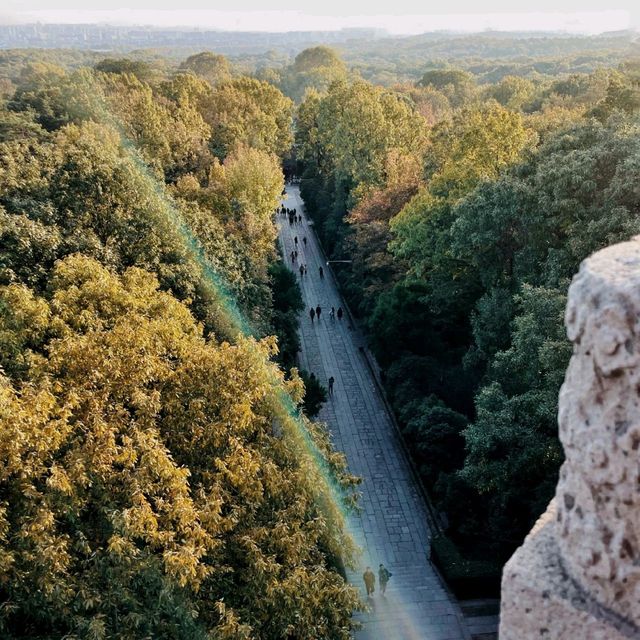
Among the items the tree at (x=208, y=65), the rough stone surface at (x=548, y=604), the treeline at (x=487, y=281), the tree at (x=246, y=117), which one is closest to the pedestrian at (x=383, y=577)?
the treeline at (x=487, y=281)

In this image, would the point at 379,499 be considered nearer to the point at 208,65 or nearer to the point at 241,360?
the point at 241,360

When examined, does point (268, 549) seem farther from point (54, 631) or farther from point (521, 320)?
point (521, 320)

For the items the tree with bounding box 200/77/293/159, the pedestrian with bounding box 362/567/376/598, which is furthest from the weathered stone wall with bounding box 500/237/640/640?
the tree with bounding box 200/77/293/159

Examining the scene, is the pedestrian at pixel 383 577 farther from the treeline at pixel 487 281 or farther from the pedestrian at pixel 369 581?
the treeline at pixel 487 281

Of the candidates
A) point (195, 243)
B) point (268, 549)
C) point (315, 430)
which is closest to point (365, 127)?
point (195, 243)

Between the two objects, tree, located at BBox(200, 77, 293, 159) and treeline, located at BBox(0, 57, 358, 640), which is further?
tree, located at BBox(200, 77, 293, 159)

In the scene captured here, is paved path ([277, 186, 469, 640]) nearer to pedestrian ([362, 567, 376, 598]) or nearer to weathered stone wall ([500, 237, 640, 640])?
pedestrian ([362, 567, 376, 598])

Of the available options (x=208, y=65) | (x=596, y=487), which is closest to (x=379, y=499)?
(x=596, y=487)
